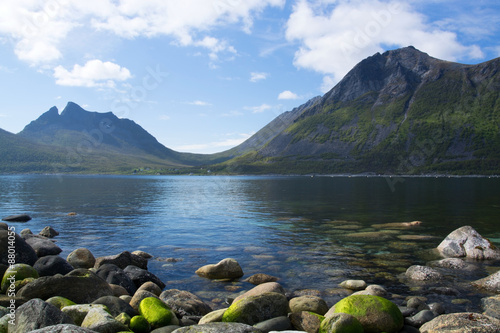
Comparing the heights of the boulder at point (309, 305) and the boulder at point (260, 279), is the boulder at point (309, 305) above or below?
above

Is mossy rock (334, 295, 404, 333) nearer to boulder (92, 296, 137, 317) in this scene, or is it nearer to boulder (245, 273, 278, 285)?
boulder (245, 273, 278, 285)

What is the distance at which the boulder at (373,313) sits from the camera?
12.0 metres

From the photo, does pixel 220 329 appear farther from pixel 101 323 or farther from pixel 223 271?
pixel 223 271

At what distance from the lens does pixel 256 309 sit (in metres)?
12.5

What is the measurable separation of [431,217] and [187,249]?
3574 cm

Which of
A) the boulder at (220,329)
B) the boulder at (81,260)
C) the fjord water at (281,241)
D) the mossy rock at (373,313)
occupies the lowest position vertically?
the fjord water at (281,241)

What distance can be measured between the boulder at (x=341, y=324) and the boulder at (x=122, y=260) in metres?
14.5

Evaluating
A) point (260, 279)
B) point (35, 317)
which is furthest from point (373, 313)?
point (35, 317)

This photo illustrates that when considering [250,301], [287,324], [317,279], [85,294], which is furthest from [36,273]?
[317,279]

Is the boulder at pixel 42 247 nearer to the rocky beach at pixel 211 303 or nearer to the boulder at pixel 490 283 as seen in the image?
the rocky beach at pixel 211 303

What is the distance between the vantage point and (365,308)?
12.4 meters

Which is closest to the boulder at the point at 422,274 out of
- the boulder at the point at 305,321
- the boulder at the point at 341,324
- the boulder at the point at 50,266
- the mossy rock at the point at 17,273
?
the boulder at the point at 341,324

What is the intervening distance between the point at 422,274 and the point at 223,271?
1221 cm

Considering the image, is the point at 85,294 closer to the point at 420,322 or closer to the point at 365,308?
the point at 365,308
